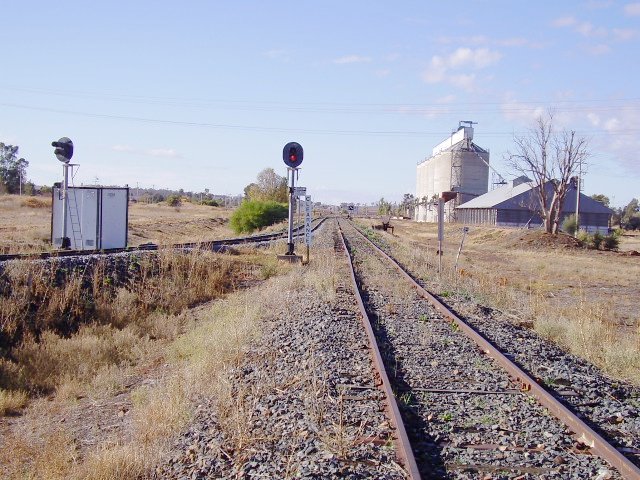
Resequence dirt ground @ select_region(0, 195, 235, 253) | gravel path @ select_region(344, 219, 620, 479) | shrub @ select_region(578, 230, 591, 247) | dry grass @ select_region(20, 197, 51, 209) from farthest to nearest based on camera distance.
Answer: dry grass @ select_region(20, 197, 51, 209) → shrub @ select_region(578, 230, 591, 247) → dirt ground @ select_region(0, 195, 235, 253) → gravel path @ select_region(344, 219, 620, 479)

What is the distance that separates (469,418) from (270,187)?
106113mm

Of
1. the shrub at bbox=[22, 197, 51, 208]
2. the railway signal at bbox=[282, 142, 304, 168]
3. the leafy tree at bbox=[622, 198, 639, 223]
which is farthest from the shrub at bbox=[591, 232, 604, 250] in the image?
the leafy tree at bbox=[622, 198, 639, 223]

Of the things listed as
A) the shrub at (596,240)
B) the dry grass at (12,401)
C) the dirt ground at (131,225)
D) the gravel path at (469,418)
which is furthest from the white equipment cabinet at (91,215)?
the shrub at (596,240)

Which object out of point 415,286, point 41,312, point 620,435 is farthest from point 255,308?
point 620,435

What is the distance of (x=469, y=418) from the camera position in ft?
22.5

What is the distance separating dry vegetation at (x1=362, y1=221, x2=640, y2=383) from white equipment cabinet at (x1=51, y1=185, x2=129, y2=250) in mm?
10034

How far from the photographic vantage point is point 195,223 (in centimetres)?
6981

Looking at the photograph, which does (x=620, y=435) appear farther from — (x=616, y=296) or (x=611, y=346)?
(x=616, y=296)


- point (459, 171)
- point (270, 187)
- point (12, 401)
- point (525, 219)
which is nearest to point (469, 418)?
point (12, 401)

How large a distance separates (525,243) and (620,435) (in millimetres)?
41107

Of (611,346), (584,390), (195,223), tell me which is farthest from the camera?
(195,223)

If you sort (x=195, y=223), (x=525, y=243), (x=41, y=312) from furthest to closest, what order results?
(x=195, y=223) < (x=525, y=243) < (x=41, y=312)

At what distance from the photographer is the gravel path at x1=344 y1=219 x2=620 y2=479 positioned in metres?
5.65

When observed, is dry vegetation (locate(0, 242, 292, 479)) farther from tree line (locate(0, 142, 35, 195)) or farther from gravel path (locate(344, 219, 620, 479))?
tree line (locate(0, 142, 35, 195))
